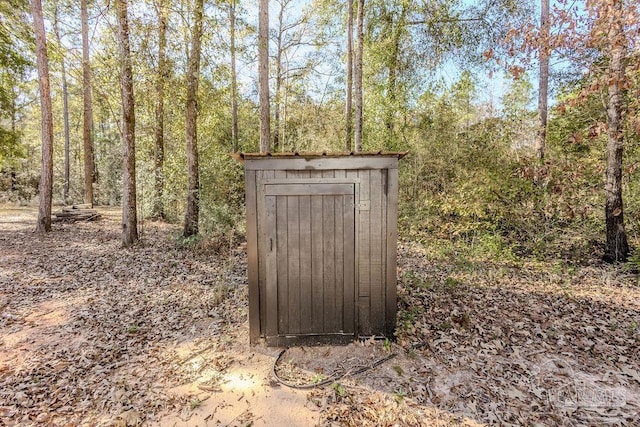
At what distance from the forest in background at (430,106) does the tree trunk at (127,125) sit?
0.18 m

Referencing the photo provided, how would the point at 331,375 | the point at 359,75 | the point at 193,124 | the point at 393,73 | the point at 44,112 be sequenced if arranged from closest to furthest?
the point at 331,375
the point at 193,124
the point at 44,112
the point at 359,75
the point at 393,73

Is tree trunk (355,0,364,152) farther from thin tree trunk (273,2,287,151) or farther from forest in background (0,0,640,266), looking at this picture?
thin tree trunk (273,2,287,151)

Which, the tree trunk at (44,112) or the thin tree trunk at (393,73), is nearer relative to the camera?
the tree trunk at (44,112)

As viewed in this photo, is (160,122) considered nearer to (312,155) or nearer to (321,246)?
(312,155)

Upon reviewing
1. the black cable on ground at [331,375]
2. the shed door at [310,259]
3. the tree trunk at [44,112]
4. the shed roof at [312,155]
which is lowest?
the black cable on ground at [331,375]

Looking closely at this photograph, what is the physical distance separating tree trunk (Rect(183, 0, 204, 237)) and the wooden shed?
5.01m

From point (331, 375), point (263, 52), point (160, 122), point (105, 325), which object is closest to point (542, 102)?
point (263, 52)

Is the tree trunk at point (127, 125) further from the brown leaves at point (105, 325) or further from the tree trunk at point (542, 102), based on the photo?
the tree trunk at point (542, 102)

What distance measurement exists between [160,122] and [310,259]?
9158 mm

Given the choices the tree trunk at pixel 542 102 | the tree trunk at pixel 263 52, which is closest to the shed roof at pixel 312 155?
the tree trunk at pixel 263 52

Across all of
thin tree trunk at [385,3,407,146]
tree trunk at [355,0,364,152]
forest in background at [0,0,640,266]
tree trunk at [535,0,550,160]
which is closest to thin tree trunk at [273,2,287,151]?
forest in background at [0,0,640,266]

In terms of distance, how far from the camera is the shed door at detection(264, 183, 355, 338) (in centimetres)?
358

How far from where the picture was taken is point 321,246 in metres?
3.64

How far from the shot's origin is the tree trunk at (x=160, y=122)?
23.7 feet
